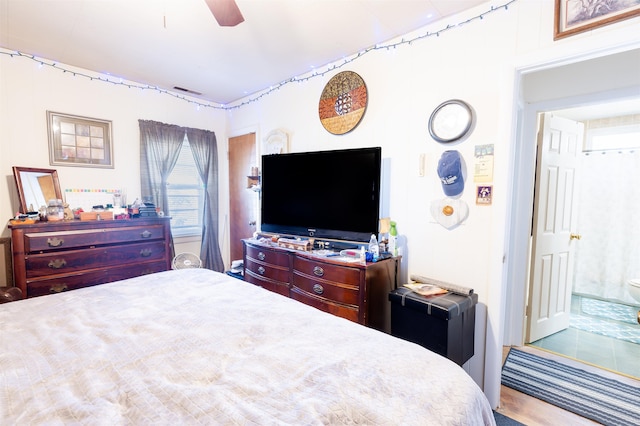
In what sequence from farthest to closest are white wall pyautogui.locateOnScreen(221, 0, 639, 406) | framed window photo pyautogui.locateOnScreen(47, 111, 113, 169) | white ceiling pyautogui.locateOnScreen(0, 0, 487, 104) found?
1. framed window photo pyautogui.locateOnScreen(47, 111, 113, 169)
2. white ceiling pyautogui.locateOnScreen(0, 0, 487, 104)
3. white wall pyautogui.locateOnScreen(221, 0, 639, 406)

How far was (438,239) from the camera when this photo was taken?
87.0 inches

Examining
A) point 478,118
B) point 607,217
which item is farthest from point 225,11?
point 607,217

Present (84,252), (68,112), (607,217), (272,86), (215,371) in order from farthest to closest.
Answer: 1. (607,217)
2. (272,86)
3. (68,112)
4. (84,252)
5. (215,371)

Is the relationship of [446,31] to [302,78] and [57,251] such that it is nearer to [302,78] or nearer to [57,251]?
[302,78]

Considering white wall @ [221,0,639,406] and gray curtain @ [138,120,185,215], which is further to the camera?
gray curtain @ [138,120,185,215]

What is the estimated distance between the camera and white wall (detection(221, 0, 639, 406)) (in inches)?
69.8

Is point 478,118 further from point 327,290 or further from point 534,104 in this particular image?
point 327,290

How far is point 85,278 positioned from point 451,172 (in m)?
3.21

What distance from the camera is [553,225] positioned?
282cm

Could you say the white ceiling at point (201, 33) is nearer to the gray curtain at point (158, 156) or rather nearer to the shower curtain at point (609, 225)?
the gray curtain at point (158, 156)

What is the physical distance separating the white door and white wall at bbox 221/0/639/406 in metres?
1.12

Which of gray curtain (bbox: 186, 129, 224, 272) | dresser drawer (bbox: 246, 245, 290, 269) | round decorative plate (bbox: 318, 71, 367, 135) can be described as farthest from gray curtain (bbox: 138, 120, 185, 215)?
round decorative plate (bbox: 318, 71, 367, 135)

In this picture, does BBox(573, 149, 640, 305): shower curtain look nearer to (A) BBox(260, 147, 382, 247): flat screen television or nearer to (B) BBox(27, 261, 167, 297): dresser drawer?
(A) BBox(260, 147, 382, 247): flat screen television

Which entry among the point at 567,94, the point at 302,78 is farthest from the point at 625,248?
the point at 302,78
